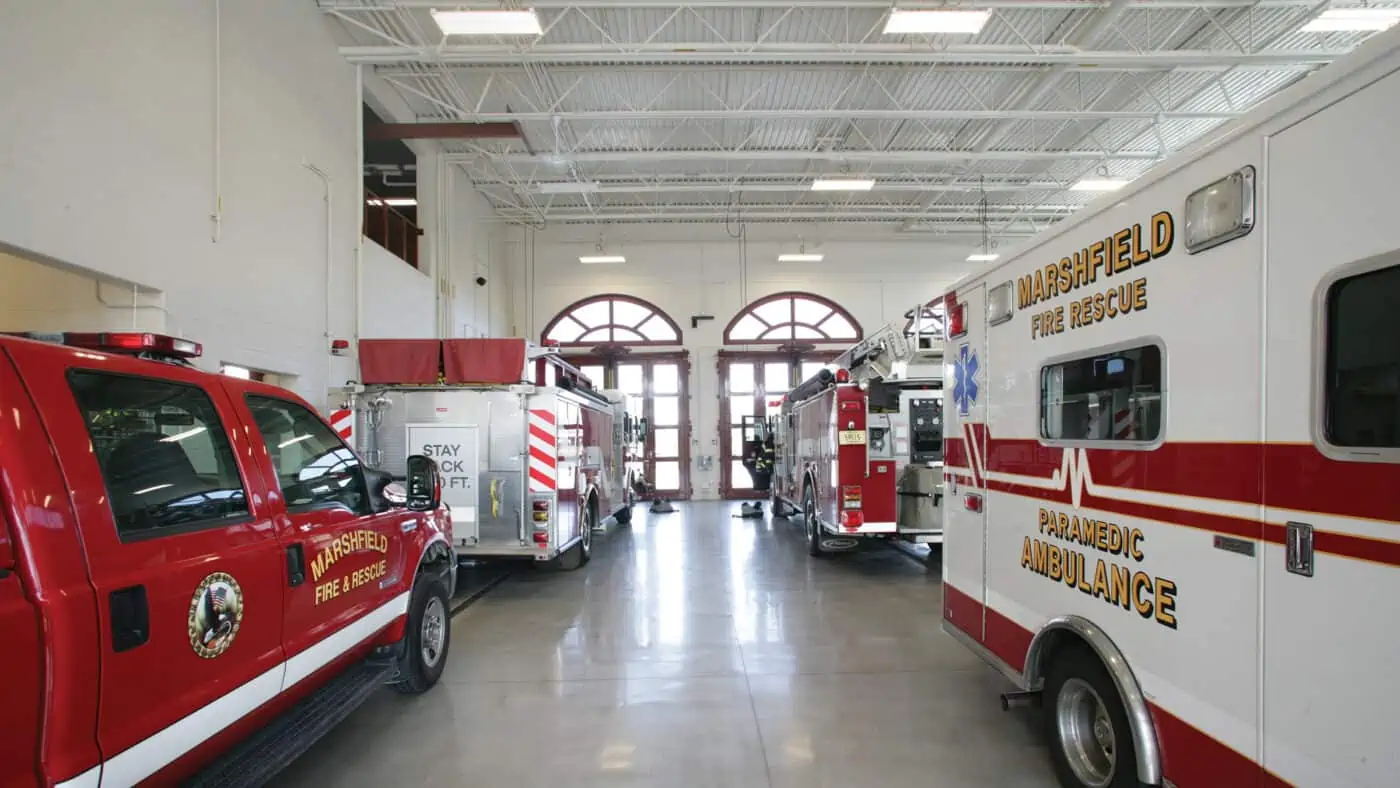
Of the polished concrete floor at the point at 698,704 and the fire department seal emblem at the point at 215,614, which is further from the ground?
the fire department seal emblem at the point at 215,614

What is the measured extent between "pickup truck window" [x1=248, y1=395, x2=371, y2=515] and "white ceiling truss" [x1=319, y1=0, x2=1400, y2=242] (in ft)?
22.1

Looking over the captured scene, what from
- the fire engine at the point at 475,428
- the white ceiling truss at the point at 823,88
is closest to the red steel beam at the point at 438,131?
the white ceiling truss at the point at 823,88

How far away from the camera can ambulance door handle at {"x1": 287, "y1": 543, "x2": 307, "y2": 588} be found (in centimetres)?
274

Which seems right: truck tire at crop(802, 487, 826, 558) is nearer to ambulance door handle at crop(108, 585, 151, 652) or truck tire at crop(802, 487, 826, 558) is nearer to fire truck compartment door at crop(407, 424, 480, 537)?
fire truck compartment door at crop(407, 424, 480, 537)

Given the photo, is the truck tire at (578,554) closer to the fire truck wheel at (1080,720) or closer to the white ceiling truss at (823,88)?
the white ceiling truss at (823,88)

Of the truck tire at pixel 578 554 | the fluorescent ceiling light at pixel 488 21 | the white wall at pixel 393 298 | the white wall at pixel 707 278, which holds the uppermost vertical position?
the fluorescent ceiling light at pixel 488 21

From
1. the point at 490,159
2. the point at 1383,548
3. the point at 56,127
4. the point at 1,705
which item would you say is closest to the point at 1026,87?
the point at 490,159

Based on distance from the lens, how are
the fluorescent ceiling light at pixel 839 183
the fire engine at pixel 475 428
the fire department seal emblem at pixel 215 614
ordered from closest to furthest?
1. the fire department seal emblem at pixel 215 614
2. the fire engine at pixel 475 428
3. the fluorescent ceiling light at pixel 839 183

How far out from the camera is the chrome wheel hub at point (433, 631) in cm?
445

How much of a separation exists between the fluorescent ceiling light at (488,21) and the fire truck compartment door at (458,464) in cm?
448

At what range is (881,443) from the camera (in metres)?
7.97

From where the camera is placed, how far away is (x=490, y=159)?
13.4m

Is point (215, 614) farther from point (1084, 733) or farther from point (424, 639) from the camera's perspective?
point (1084, 733)

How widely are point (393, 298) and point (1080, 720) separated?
1078cm
